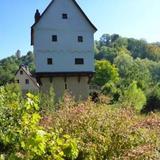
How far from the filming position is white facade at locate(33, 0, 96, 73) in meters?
38.2

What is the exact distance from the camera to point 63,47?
38.6 metres

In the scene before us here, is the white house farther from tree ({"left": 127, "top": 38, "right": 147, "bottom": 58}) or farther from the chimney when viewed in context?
tree ({"left": 127, "top": 38, "right": 147, "bottom": 58})

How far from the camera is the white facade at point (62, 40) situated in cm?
3822

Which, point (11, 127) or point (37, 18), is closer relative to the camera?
point (11, 127)

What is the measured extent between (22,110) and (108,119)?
2934 millimetres

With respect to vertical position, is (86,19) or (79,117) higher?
(86,19)

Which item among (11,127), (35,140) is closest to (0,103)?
(11,127)

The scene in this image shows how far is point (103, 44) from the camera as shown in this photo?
174875 mm

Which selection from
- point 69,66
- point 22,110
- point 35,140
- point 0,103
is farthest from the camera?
point 69,66

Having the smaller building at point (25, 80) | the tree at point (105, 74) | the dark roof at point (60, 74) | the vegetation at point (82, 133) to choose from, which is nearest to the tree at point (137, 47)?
the tree at point (105, 74)

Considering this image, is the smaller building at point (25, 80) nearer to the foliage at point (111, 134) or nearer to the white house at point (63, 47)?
the white house at point (63, 47)

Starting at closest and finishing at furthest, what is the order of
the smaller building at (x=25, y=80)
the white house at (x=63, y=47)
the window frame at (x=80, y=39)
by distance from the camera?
the white house at (x=63, y=47) < the window frame at (x=80, y=39) < the smaller building at (x=25, y=80)

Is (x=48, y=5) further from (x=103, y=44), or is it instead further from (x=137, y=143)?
(x=103, y=44)

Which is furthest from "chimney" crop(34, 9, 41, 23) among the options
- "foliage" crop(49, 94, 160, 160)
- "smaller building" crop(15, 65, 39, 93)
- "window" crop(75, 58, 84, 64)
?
"smaller building" crop(15, 65, 39, 93)
